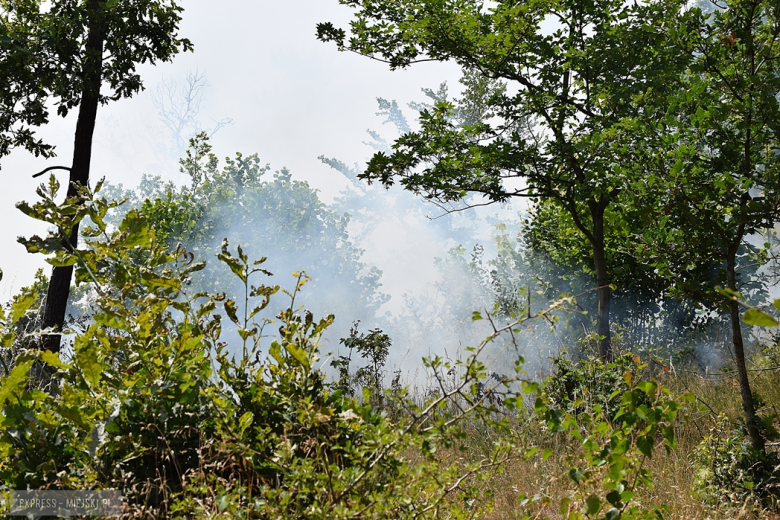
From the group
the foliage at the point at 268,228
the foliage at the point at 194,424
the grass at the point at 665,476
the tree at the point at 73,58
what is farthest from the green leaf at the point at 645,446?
the foliage at the point at 268,228

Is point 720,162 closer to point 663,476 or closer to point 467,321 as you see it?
point 663,476

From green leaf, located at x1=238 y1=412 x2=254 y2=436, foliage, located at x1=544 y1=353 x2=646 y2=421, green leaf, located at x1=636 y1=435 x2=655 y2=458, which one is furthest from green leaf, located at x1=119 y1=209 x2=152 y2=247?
foliage, located at x1=544 y1=353 x2=646 y2=421

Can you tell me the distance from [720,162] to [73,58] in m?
6.69

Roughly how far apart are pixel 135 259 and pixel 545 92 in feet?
13.9

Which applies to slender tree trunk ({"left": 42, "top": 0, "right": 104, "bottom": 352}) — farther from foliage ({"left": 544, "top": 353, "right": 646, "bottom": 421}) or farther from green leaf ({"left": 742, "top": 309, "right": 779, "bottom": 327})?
green leaf ({"left": 742, "top": 309, "right": 779, "bottom": 327})

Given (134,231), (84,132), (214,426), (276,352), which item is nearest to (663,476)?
(276,352)

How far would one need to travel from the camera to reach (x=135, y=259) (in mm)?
2031

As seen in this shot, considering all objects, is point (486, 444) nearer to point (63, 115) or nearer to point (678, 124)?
point (678, 124)

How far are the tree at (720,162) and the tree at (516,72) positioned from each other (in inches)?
63.3

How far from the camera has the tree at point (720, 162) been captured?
2904 mm

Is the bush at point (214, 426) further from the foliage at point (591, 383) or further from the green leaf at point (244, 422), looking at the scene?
the foliage at point (591, 383)

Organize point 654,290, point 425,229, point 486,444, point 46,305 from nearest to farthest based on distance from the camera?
point 486,444 < point 46,305 < point 654,290 < point 425,229

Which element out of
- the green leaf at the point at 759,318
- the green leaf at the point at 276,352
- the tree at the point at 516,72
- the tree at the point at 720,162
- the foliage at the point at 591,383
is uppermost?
the tree at the point at 516,72

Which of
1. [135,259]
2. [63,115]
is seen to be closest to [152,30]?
[63,115]
